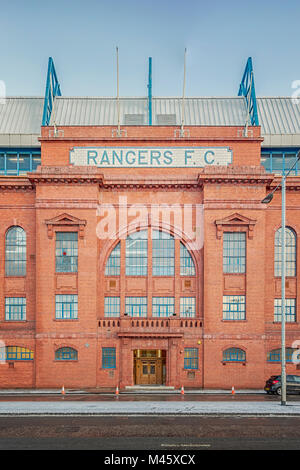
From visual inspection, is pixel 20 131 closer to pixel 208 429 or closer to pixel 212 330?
pixel 212 330

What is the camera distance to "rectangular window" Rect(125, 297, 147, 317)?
33281mm

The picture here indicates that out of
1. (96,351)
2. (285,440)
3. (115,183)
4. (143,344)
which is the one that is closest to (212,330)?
(143,344)

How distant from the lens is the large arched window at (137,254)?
110ft

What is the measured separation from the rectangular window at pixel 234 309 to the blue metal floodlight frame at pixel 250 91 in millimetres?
14859

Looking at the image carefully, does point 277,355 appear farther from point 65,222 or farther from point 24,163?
point 24,163

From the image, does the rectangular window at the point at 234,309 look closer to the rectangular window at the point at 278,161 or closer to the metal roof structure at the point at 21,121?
the rectangular window at the point at 278,161

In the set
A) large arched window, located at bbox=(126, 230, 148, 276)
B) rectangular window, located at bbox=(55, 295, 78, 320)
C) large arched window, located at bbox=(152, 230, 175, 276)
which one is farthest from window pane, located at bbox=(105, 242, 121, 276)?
rectangular window, located at bbox=(55, 295, 78, 320)

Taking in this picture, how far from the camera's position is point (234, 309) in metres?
32.3

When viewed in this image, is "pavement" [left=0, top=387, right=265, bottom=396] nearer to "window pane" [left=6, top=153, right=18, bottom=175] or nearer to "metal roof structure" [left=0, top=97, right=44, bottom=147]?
"window pane" [left=6, top=153, right=18, bottom=175]

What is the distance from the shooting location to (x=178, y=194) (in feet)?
109

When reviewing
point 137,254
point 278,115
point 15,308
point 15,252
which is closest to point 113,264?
point 137,254

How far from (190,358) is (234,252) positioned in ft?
26.2
